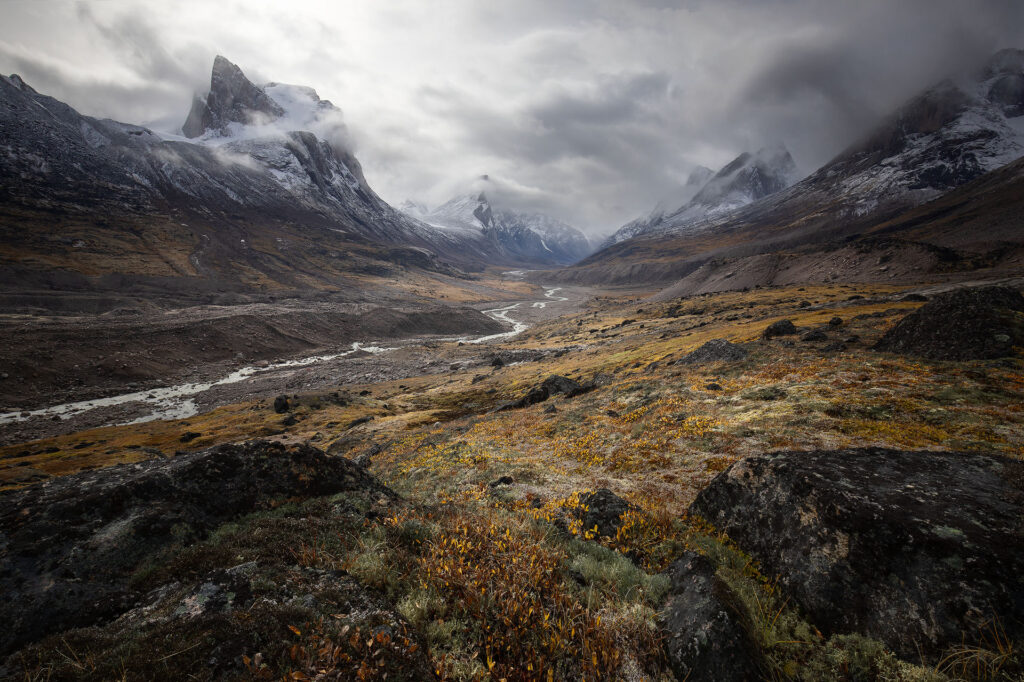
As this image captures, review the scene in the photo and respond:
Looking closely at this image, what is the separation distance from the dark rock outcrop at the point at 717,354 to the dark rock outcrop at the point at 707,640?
2227 centimetres

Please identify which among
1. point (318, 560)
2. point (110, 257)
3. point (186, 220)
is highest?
point (186, 220)

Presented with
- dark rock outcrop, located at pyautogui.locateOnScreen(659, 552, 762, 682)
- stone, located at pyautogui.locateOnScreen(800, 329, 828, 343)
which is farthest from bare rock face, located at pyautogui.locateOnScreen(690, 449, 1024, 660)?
stone, located at pyautogui.locateOnScreen(800, 329, 828, 343)

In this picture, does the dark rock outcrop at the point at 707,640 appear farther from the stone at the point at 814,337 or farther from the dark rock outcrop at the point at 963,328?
the stone at the point at 814,337

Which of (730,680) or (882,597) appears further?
(882,597)

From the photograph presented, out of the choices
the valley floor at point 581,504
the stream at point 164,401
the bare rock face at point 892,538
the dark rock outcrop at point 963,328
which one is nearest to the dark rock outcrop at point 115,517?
the valley floor at point 581,504

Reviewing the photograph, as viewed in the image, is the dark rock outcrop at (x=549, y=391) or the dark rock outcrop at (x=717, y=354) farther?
the dark rock outcrop at (x=549, y=391)

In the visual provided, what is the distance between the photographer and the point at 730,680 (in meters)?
4.10

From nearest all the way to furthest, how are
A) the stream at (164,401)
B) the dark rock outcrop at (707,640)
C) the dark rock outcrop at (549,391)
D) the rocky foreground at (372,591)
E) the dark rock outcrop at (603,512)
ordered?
the rocky foreground at (372,591) < the dark rock outcrop at (707,640) < the dark rock outcrop at (603,512) < the dark rock outcrop at (549,391) < the stream at (164,401)

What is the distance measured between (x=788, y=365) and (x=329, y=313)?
353 feet

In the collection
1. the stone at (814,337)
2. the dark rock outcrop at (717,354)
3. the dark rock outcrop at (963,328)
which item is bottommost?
the dark rock outcrop at (717,354)

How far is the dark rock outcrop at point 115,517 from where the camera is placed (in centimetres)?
443

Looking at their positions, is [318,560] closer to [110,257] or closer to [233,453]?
[233,453]

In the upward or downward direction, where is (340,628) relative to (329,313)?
downward

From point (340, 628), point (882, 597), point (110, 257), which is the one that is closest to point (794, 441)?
point (882, 597)
